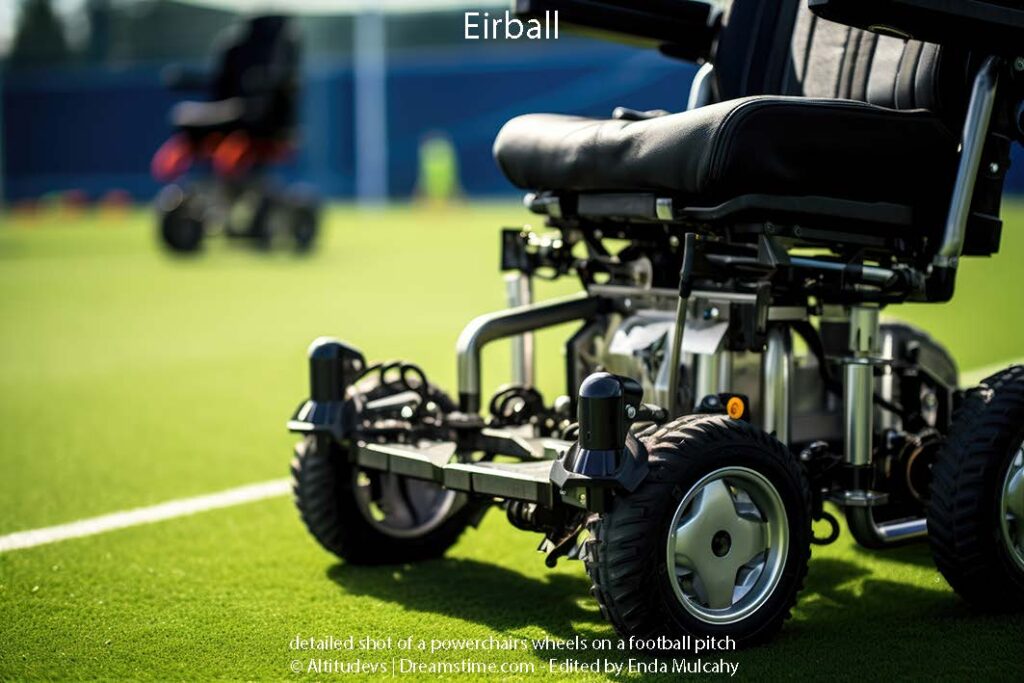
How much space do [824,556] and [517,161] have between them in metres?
1.45

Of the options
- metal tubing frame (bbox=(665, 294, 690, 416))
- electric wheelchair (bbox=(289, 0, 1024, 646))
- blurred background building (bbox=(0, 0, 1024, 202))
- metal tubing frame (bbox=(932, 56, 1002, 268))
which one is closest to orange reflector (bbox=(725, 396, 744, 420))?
electric wheelchair (bbox=(289, 0, 1024, 646))

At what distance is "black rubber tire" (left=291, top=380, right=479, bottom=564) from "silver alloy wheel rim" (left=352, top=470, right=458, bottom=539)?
17mm

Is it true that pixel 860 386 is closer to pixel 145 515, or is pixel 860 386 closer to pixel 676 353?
pixel 676 353

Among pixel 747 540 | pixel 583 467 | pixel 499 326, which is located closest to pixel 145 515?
pixel 499 326

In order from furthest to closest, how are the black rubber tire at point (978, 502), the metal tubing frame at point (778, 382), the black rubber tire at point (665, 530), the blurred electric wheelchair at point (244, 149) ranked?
the blurred electric wheelchair at point (244, 149) < the metal tubing frame at point (778, 382) < the black rubber tire at point (978, 502) < the black rubber tire at point (665, 530)

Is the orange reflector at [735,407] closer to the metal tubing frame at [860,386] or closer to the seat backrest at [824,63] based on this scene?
the metal tubing frame at [860,386]

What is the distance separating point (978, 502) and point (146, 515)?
268 centimetres

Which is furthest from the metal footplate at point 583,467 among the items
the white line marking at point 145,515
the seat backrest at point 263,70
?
the seat backrest at point 263,70

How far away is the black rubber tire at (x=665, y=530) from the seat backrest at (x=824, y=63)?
1.06 m

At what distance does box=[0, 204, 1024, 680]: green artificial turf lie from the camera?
3322mm

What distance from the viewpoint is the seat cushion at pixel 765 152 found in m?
3.28

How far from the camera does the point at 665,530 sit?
3.12 m

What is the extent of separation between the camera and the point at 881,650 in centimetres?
330

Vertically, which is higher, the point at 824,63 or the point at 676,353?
the point at 824,63
